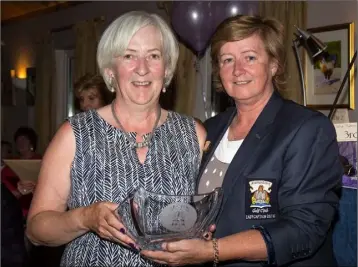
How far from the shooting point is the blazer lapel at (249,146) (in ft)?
5.74

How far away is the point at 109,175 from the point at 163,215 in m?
0.30

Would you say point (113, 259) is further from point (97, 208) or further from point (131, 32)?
point (131, 32)

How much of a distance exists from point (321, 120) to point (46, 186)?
869mm

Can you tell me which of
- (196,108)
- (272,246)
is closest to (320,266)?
(272,246)

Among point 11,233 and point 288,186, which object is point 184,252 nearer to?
point 288,186

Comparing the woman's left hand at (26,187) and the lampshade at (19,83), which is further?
the lampshade at (19,83)

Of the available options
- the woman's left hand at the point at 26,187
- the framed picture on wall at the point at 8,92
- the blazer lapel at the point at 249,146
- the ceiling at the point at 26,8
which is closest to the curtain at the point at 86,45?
the ceiling at the point at 26,8

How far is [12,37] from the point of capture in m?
9.35

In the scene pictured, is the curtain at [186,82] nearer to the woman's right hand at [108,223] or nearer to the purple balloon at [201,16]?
the purple balloon at [201,16]

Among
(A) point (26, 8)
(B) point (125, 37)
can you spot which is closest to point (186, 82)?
(A) point (26, 8)

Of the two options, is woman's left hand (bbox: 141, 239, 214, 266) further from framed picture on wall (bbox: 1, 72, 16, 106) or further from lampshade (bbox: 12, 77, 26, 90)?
framed picture on wall (bbox: 1, 72, 16, 106)

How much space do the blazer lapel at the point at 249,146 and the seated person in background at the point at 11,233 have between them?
53.8 inches

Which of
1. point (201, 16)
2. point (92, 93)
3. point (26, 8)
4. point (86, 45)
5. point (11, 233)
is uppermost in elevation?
point (26, 8)

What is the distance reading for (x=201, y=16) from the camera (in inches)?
169
